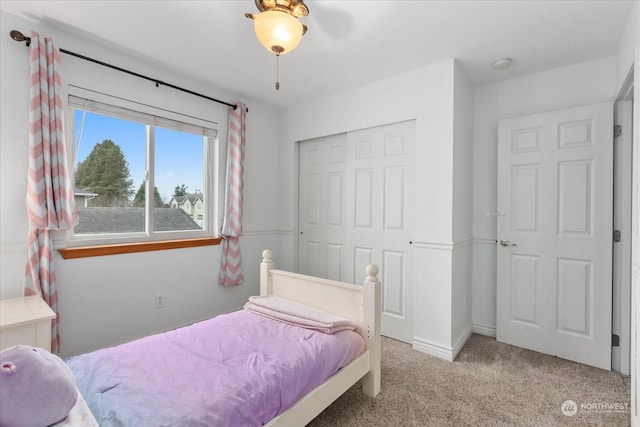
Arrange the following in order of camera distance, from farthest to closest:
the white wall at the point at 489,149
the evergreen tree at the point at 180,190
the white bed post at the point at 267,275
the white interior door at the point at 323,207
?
the white interior door at the point at 323,207 → the evergreen tree at the point at 180,190 → the white wall at the point at 489,149 → the white bed post at the point at 267,275

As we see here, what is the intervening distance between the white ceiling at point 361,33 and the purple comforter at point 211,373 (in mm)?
1920

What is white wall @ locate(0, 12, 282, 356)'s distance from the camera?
1.97 m

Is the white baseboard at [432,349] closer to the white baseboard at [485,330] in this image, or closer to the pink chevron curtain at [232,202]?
the white baseboard at [485,330]

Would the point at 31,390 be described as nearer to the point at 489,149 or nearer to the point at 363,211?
the point at 363,211

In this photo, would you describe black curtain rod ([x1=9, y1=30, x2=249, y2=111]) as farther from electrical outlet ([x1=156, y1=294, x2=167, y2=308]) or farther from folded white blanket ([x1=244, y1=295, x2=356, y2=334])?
folded white blanket ([x1=244, y1=295, x2=356, y2=334])

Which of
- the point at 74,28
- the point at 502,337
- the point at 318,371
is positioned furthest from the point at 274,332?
the point at 74,28

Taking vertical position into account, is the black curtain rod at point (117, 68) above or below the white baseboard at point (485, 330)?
above

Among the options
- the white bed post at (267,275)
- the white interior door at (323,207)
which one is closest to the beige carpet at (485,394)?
the white bed post at (267,275)

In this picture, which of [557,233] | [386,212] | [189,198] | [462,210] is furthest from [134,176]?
[557,233]

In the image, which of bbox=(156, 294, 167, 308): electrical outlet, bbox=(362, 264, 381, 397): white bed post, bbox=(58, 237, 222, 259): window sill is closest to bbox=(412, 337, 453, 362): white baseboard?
bbox=(362, 264, 381, 397): white bed post

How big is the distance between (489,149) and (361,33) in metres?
1.65

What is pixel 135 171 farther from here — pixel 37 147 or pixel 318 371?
pixel 318 371

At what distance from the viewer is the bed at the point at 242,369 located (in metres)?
1.10

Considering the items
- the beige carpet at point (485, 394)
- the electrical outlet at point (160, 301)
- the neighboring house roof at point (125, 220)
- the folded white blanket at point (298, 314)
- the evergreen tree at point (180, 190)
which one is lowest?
the beige carpet at point (485, 394)
